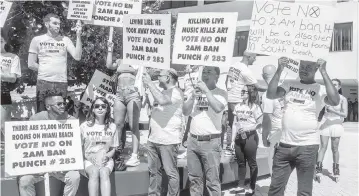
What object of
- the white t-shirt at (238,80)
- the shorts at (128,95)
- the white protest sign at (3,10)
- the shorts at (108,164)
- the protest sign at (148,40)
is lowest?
the shorts at (108,164)

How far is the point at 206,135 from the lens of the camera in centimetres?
547

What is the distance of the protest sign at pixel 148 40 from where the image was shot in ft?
19.0

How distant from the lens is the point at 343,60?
84.4ft

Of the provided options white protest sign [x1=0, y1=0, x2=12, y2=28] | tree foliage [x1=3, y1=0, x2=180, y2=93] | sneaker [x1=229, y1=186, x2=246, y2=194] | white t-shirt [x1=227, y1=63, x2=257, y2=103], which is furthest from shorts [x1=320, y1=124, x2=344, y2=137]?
white protest sign [x1=0, y1=0, x2=12, y2=28]

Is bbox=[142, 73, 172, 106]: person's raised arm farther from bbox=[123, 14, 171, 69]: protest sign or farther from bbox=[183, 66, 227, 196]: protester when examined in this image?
bbox=[123, 14, 171, 69]: protest sign

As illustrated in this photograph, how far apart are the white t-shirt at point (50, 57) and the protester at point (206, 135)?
200 centimetres

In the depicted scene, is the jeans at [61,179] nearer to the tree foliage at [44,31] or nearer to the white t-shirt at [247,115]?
the white t-shirt at [247,115]

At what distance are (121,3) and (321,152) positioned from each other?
471 cm

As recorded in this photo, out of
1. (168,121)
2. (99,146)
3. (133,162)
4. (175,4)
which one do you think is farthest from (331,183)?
(175,4)

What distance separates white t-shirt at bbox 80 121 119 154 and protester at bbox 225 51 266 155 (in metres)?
2.44

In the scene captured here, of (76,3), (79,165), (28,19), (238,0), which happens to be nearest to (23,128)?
(79,165)

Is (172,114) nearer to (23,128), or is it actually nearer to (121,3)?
(23,128)

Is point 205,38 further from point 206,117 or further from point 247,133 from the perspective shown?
point 247,133

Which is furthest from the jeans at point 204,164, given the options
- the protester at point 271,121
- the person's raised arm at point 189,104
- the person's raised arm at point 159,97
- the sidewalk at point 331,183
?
the sidewalk at point 331,183
